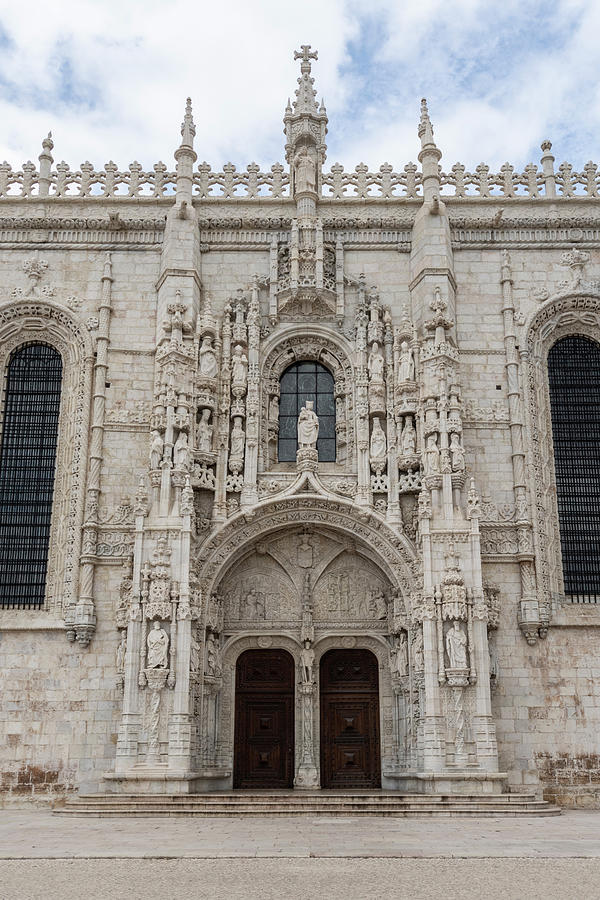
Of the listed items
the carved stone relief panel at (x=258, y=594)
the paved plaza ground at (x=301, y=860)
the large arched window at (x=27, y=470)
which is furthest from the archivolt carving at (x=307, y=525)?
the paved plaza ground at (x=301, y=860)

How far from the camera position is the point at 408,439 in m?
21.0

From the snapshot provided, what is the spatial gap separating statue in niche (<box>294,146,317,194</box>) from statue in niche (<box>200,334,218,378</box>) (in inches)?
183

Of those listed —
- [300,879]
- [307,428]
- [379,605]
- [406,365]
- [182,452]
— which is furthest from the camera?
[406,365]

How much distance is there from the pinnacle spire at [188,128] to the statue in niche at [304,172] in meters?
2.64

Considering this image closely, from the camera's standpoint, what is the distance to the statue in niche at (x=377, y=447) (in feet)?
68.9

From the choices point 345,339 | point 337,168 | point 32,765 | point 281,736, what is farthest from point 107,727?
point 337,168

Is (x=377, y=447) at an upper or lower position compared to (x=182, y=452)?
upper

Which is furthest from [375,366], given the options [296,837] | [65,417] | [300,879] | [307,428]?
[300,879]

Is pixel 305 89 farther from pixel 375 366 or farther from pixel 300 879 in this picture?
pixel 300 879

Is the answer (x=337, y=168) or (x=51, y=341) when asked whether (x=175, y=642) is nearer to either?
(x=51, y=341)

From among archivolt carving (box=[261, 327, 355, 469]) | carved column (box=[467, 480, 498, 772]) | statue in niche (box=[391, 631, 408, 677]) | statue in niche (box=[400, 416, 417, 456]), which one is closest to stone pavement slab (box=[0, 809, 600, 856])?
carved column (box=[467, 480, 498, 772])

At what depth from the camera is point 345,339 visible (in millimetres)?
22391

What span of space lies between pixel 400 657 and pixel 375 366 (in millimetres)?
6541

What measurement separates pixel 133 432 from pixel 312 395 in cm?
432
